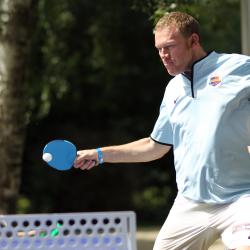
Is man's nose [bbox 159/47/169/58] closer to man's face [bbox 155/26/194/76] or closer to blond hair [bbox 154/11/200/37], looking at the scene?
man's face [bbox 155/26/194/76]

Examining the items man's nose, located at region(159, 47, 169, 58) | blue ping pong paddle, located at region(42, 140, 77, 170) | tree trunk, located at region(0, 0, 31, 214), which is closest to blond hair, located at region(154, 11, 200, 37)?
man's nose, located at region(159, 47, 169, 58)

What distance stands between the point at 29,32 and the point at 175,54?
3950 millimetres

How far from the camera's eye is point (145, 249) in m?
8.99

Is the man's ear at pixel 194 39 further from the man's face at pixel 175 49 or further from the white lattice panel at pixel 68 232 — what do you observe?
the white lattice panel at pixel 68 232

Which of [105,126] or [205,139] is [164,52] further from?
[105,126]

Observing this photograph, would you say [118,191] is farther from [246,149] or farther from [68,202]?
[246,149]

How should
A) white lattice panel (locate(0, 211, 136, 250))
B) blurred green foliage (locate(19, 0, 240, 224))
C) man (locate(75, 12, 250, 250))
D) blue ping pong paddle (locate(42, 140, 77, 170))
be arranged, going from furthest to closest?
blurred green foliage (locate(19, 0, 240, 224)), blue ping pong paddle (locate(42, 140, 77, 170)), white lattice panel (locate(0, 211, 136, 250)), man (locate(75, 12, 250, 250))

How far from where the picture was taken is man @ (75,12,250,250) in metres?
3.23

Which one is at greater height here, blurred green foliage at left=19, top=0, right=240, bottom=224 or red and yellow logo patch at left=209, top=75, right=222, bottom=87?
red and yellow logo patch at left=209, top=75, right=222, bottom=87

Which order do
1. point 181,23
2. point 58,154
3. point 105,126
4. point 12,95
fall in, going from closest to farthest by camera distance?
point 181,23
point 58,154
point 12,95
point 105,126

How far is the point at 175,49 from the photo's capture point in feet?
11.0

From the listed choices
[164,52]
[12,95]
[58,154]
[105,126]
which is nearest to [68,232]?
[58,154]

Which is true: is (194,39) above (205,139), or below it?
above

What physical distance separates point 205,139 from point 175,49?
43 centimetres
